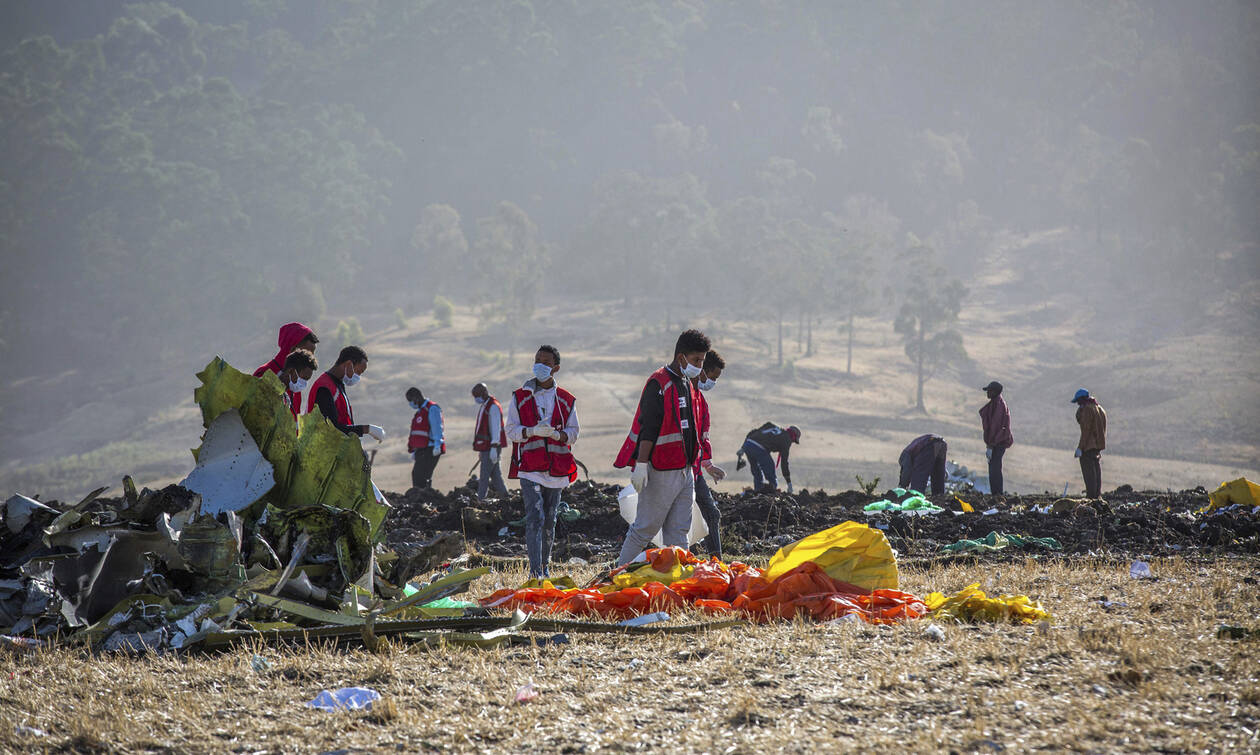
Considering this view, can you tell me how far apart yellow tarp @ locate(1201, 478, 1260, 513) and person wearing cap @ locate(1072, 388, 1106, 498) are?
2.05 meters

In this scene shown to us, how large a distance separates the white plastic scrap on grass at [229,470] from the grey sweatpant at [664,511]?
2208mm

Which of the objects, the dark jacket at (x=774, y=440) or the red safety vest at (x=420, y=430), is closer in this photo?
the red safety vest at (x=420, y=430)

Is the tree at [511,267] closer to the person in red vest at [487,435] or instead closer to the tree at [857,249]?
the tree at [857,249]

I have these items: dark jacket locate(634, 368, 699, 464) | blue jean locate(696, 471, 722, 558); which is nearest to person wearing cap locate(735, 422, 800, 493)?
blue jean locate(696, 471, 722, 558)

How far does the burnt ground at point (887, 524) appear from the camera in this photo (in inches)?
344

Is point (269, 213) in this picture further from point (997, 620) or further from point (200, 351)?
point (997, 620)

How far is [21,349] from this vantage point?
222 feet

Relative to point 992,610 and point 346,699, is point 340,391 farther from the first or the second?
point 992,610

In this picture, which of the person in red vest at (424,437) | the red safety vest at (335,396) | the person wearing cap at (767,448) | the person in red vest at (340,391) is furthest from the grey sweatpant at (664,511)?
the person wearing cap at (767,448)

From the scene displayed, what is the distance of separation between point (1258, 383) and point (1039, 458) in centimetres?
2083

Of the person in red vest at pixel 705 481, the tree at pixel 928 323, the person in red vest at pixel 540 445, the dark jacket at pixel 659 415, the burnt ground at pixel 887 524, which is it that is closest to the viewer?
the dark jacket at pixel 659 415

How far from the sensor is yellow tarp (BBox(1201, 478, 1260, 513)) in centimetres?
985

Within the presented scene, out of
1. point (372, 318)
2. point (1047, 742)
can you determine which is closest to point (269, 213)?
point (372, 318)

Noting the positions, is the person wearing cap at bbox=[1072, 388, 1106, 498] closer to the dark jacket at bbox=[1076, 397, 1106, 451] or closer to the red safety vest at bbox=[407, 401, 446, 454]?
the dark jacket at bbox=[1076, 397, 1106, 451]
